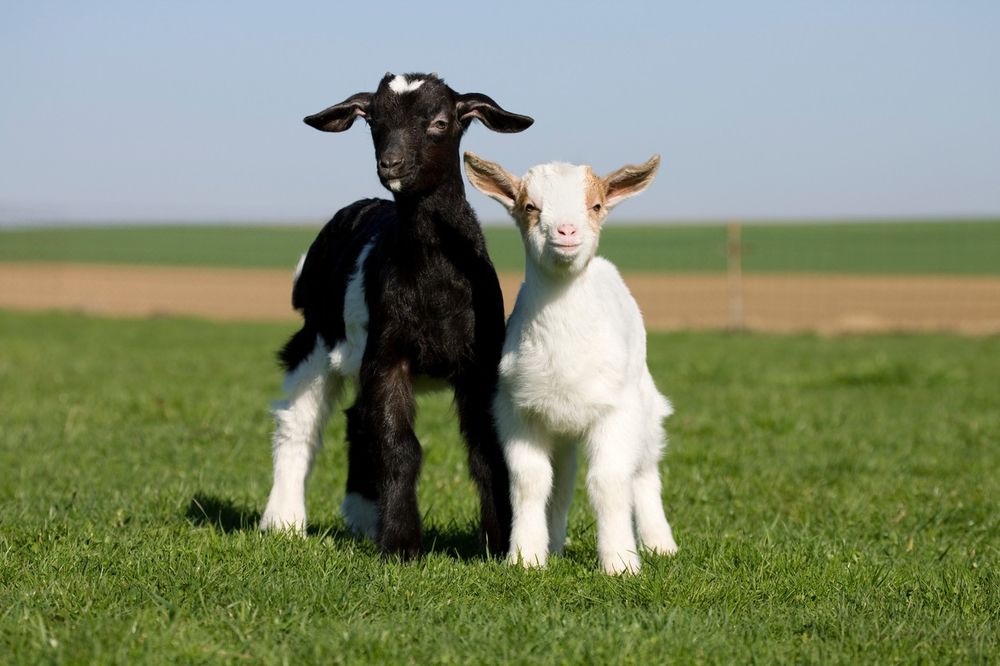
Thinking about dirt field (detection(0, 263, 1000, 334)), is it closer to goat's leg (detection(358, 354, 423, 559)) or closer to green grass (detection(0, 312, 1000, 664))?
green grass (detection(0, 312, 1000, 664))

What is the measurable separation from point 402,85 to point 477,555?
7.69ft

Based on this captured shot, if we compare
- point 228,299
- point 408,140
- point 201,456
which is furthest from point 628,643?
point 228,299

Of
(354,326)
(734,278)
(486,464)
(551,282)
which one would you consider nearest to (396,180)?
(551,282)

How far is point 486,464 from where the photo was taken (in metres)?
6.05

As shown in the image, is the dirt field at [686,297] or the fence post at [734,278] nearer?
the fence post at [734,278]

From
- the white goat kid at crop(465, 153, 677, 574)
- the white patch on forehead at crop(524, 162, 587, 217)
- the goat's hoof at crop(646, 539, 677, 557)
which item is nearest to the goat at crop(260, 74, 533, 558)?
the white goat kid at crop(465, 153, 677, 574)

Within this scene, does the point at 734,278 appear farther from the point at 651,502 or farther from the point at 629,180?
the point at 629,180

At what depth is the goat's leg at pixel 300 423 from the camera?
7.02 m

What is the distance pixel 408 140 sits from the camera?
5715 millimetres

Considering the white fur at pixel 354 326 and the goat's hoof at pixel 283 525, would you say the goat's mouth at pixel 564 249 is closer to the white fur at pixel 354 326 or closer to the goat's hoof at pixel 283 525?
the white fur at pixel 354 326

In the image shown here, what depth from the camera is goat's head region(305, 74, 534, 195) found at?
223 inches

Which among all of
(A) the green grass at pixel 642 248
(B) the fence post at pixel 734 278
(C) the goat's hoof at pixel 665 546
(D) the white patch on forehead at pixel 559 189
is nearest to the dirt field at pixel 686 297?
(B) the fence post at pixel 734 278

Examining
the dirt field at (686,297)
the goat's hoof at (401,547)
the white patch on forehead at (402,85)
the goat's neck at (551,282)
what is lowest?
the dirt field at (686,297)

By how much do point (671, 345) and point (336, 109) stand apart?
16.8 metres
